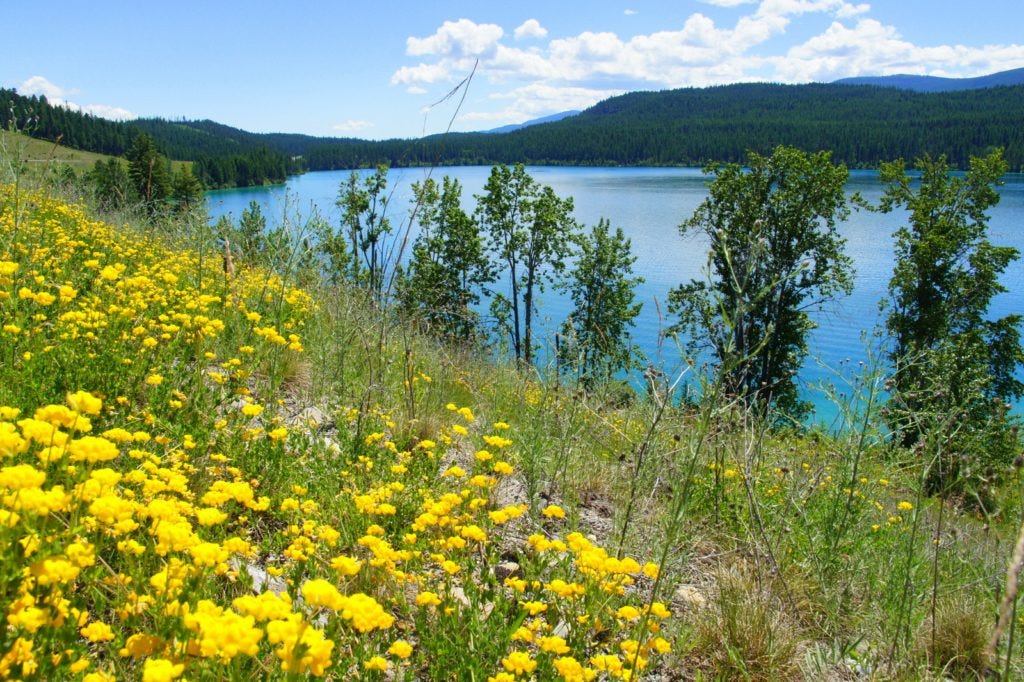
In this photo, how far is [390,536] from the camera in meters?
2.98

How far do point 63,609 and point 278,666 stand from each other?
1.98 ft

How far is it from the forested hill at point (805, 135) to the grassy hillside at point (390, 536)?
11185cm

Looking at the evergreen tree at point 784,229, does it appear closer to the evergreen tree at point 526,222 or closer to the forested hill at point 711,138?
the evergreen tree at point 526,222

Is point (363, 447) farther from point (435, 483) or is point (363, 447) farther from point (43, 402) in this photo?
point (43, 402)

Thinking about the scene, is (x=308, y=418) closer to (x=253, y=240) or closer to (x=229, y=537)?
(x=229, y=537)

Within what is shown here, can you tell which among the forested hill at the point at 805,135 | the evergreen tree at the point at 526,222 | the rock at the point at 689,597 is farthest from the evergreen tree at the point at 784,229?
the forested hill at the point at 805,135

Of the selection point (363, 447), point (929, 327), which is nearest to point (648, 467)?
point (363, 447)

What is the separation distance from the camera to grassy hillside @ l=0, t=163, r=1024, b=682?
67.7 inches

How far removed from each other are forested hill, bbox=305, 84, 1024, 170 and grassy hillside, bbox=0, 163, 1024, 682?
112 meters

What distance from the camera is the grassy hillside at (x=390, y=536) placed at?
172 cm

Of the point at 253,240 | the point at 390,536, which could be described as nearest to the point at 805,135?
the point at 253,240

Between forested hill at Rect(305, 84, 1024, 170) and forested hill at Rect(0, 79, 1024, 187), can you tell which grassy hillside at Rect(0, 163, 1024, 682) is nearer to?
forested hill at Rect(0, 79, 1024, 187)

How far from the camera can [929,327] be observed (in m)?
23.6

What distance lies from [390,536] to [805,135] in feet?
528
